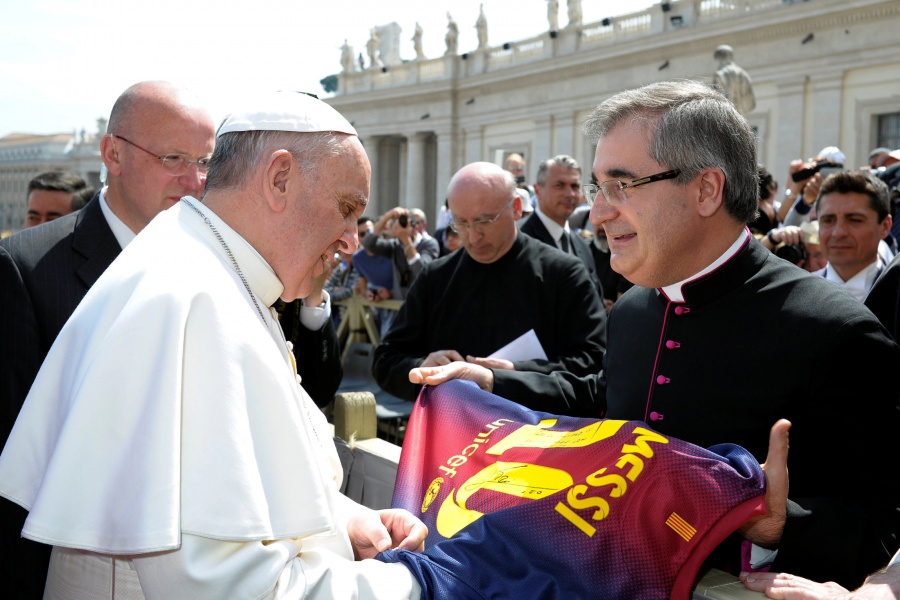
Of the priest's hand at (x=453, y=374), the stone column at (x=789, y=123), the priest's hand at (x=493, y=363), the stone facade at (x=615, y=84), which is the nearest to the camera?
the priest's hand at (x=453, y=374)

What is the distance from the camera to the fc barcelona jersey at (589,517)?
1.85 metres

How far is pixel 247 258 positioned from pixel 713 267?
1341 mm

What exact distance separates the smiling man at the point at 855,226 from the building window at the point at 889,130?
18826mm

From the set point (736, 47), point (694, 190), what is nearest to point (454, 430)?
point (694, 190)

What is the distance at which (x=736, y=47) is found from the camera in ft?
80.2

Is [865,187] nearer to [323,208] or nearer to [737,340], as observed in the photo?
[737,340]

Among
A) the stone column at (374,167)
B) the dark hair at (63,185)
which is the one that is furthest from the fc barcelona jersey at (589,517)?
the stone column at (374,167)

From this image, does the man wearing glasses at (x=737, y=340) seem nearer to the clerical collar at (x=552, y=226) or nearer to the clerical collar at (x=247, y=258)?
the clerical collar at (x=247, y=258)

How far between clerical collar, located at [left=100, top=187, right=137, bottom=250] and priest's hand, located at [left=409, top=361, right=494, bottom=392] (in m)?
1.20

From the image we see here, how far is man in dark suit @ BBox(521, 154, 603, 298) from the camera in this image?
648 cm

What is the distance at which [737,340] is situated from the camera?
2.33 m

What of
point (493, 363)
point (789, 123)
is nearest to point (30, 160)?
point (789, 123)

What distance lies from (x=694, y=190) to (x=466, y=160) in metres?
35.0

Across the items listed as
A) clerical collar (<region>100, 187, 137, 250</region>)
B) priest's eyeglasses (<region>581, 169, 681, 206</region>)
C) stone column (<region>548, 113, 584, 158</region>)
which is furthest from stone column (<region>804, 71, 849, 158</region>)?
clerical collar (<region>100, 187, 137, 250</region>)
